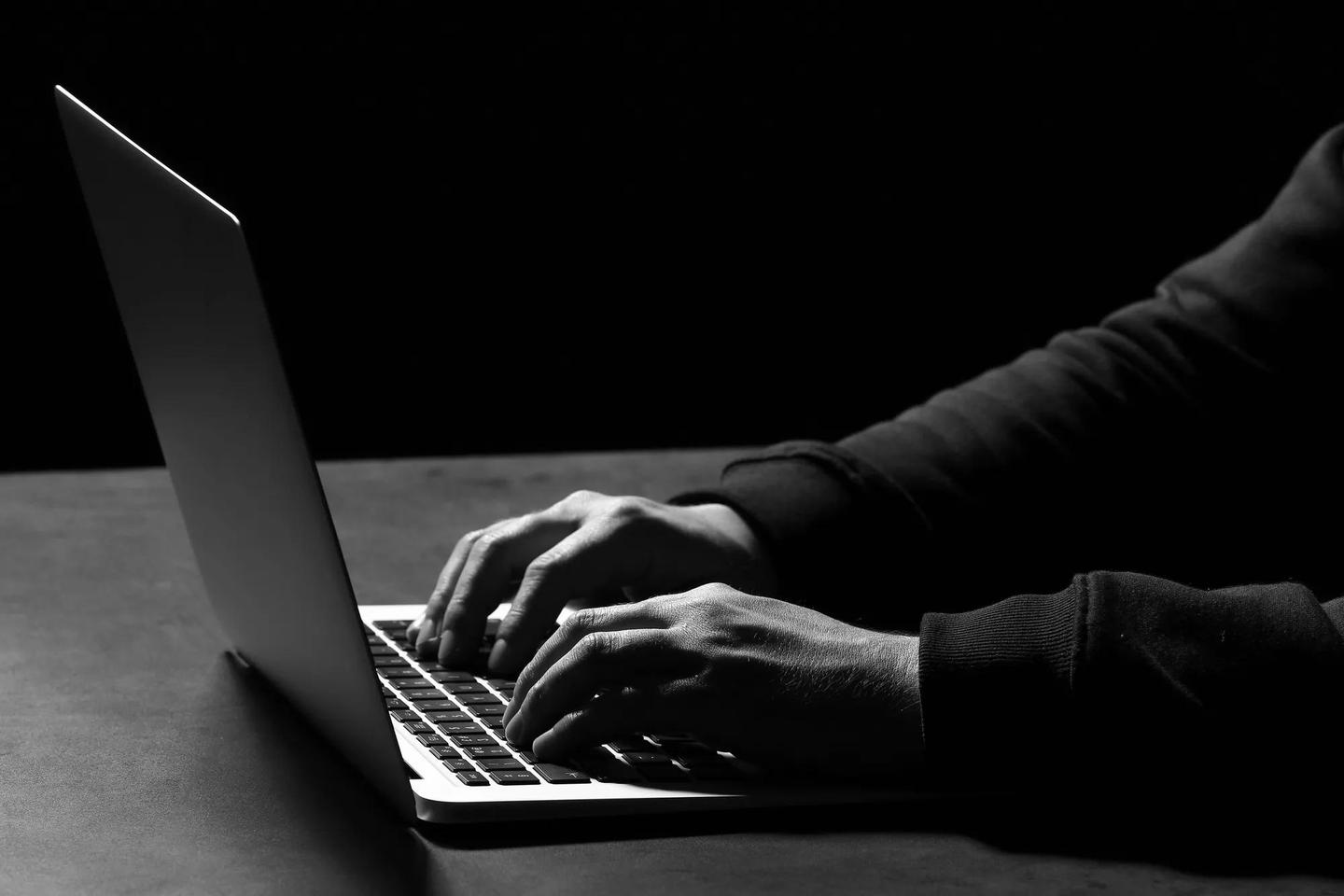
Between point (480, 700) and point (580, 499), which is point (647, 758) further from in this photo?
point (580, 499)

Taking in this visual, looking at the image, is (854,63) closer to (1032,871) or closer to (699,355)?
(699,355)

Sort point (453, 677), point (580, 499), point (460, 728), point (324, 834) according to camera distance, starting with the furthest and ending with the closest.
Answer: point (580, 499) < point (453, 677) < point (460, 728) < point (324, 834)

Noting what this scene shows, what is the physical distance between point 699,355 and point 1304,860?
2838 millimetres

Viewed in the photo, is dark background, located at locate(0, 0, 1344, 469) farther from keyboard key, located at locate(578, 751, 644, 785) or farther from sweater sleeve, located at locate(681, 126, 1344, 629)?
keyboard key, located at locate(578, 751, 644, 785)

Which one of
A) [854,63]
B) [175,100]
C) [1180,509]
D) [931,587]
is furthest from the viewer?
[854,63]

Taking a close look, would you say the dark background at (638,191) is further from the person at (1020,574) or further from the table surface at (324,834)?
the table surface at (324,834)

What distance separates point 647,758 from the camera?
0.82 m

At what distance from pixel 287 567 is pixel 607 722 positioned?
18 centimetres

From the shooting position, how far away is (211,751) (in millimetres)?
890

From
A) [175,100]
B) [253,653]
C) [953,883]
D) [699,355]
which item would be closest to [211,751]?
[253,653]

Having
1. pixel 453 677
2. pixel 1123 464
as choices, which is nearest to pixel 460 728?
pixel 453 677

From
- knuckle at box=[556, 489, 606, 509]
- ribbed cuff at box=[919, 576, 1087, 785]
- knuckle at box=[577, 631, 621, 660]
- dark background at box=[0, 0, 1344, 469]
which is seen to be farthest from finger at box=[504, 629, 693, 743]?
dark background at box=[0, 0, 1344, 469]

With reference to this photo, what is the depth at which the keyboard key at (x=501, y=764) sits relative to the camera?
31.7 inches

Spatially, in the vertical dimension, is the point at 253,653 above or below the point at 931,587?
above
